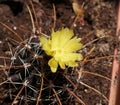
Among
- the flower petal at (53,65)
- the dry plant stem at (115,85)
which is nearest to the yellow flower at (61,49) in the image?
the flower petal at (53,65)

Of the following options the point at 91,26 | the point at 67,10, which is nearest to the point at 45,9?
the point at 67,10

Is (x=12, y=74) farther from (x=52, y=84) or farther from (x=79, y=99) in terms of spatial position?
(x=79, y=99)

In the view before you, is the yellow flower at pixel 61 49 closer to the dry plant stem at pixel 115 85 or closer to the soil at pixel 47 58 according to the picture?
the soil at pixel 47 58

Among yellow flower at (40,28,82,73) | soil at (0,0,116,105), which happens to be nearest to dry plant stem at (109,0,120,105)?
soil at (0,0,116,105)

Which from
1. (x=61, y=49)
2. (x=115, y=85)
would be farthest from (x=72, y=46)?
(x=115, y=85)

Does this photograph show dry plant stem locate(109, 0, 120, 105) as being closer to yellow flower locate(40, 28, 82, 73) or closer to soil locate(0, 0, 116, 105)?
soil locate(0, 0, 116, 105)

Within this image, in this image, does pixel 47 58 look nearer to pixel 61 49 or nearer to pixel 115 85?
pixel 61 49
